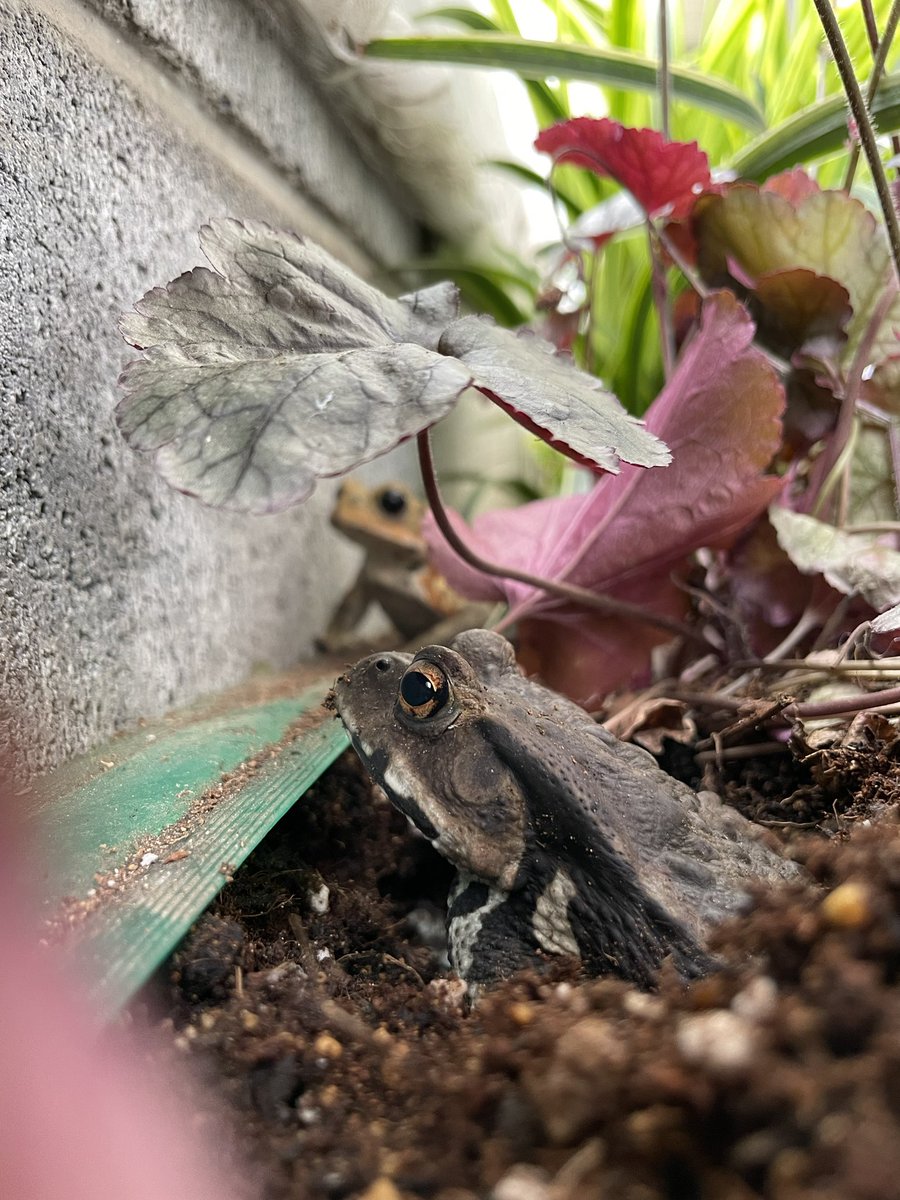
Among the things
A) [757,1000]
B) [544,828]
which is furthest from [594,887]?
[757,1000]

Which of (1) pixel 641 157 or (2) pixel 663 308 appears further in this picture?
(2) pixel 663 308

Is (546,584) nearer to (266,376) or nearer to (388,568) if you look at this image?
(266,376)

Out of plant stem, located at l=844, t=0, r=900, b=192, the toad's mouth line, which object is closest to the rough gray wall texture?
the toad's mouth line

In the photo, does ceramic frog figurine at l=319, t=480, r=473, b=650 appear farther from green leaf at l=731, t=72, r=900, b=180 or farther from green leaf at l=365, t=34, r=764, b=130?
green leaf at l=731, t=72, r=900, b=180

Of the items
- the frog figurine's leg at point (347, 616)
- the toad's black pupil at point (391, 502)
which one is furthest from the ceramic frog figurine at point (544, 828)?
the toad's black pupil at point (391, 502)

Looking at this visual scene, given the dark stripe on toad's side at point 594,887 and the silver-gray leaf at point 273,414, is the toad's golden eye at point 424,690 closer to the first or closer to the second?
the dark stripe on toad's side at point 594,887

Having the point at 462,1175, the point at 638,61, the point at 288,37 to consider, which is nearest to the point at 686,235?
the point at 638,61
